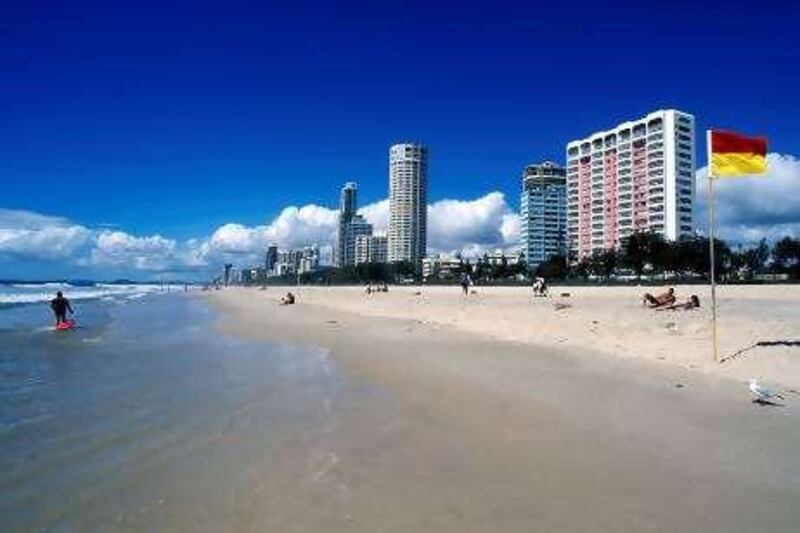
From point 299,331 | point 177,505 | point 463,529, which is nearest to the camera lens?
point 463,529

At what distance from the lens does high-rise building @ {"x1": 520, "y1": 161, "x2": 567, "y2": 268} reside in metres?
185

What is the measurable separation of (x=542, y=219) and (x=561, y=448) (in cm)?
18442

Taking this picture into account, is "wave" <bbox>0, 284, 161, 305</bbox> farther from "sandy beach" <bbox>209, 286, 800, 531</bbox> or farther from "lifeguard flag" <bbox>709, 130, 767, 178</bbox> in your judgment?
"lifeguard flag" <bbox>709, 130, 767, 178</bbox>

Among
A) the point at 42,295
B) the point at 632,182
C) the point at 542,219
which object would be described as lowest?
the point at 42,295

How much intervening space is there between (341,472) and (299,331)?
69.5ft

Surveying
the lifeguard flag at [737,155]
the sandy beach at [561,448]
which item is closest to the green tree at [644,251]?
the sandy beach at [561,448]

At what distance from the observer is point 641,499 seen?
5766 millimetres

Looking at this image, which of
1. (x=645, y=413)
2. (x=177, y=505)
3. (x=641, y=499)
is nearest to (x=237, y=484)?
(x=177, y=505)

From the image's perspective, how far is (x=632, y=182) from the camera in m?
151

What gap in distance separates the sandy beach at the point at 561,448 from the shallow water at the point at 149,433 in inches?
20.4

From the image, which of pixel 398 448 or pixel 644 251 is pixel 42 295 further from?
pixel 398 448

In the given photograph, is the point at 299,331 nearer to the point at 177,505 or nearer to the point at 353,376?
the point at 353,376

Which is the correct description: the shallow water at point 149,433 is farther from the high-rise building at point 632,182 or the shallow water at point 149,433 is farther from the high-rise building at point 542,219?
the high-rise building at point 542,219

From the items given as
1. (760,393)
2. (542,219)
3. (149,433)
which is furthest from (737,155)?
(542,219)
